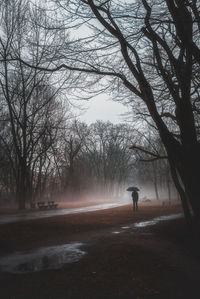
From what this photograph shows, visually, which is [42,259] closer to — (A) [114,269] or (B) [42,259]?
(B) [42,259]

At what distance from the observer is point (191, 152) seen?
821cm

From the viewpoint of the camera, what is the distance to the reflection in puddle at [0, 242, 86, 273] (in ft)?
20.7

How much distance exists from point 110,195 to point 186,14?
5521 cm

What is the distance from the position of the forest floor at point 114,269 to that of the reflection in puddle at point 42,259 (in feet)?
0.46

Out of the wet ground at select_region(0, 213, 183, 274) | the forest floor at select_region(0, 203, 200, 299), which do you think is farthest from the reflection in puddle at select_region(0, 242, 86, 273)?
the forest floor at select_region(0, 203, 200, 299)

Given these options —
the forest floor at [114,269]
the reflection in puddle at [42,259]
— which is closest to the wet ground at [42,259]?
the reflection in puddle at [42,259]

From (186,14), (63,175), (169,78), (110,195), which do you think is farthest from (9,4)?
(110,195)

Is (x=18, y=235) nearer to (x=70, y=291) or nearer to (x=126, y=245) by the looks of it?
(x=126, y=245)

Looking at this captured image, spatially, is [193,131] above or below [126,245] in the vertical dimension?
above

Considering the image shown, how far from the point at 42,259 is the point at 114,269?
7.06 feet

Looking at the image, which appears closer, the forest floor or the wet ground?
the forest floor

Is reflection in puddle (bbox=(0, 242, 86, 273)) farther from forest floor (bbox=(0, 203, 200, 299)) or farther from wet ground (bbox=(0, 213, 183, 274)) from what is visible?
forest floor (bbox=(0, 203, 200, 299))

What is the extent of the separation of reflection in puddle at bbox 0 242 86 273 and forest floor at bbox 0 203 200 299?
14 cm

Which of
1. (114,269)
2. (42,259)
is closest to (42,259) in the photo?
(42,259)
